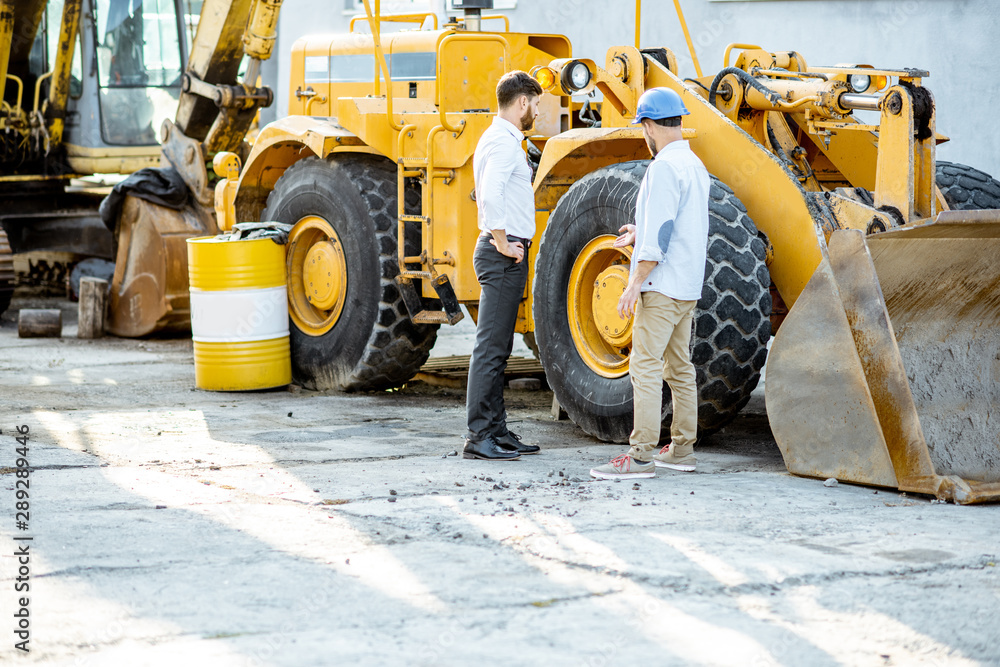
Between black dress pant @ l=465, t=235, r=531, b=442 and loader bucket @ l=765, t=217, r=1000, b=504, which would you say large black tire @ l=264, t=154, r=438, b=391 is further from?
loader bucket @ l=765, t=217, r=1000, b=504

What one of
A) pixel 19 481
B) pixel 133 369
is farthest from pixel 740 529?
pixel 133 369

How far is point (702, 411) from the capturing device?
6078 mm

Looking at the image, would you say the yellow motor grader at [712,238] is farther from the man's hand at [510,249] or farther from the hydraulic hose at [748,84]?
the man's hand at [510,249]

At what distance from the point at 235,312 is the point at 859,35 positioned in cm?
664

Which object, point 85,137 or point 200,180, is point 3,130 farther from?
point 200,180

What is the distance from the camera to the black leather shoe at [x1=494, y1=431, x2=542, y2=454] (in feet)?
20.8

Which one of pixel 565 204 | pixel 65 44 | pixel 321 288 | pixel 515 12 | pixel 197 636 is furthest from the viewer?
pixel 515 12

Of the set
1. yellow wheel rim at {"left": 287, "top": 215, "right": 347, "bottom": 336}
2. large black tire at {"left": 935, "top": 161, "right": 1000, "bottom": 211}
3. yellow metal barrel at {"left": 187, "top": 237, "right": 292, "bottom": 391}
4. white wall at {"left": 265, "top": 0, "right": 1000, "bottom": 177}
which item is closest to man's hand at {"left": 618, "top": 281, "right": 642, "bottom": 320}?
large black tire at {"left": 935, "top": 161, "right": 1000, "bottom": 211}

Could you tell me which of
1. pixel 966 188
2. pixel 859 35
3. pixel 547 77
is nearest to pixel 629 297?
pixel 547 77

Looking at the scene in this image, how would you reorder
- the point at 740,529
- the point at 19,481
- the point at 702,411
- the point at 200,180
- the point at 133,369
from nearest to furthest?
the point at 740,529 < the point at 19,481 < the point at 702,411 < the point at 133,369 < the point at 200,180

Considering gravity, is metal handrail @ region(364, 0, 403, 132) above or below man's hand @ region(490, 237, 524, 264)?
above

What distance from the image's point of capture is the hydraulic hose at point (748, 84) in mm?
6547

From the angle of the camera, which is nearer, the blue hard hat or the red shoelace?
the blue hard hat

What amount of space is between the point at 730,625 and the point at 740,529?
1.07 m
